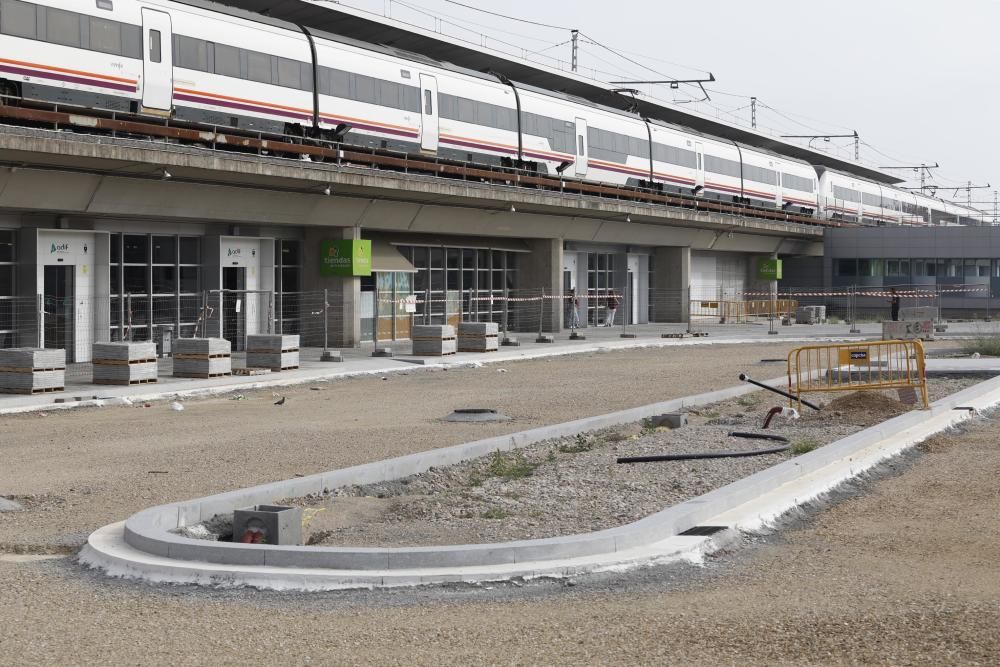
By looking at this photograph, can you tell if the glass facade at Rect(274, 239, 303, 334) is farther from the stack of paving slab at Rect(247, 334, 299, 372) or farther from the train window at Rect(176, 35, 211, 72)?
the train window at Rect(176, 35, 211, 72)

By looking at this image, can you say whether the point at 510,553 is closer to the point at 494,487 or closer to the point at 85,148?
the point at 494,487

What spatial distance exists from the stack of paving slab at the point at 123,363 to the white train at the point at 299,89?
17.4ft

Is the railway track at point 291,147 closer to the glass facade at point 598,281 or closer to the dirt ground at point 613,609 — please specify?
the glass facade at point 598,281

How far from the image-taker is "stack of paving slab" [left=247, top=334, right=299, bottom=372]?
2634 cm

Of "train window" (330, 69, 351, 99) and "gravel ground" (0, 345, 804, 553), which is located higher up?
"train window" (330, 69, 351, 99)

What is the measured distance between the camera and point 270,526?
28.9ft

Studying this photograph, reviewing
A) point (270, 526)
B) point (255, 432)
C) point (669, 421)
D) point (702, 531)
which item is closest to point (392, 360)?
point (255, 432)

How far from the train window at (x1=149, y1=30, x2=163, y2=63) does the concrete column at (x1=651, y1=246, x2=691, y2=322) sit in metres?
32.2

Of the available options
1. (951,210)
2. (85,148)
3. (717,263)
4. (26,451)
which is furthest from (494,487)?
(951,210)

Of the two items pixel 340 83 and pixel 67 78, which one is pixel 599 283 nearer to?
pixel 340 83

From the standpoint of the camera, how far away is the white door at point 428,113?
34.6 meters

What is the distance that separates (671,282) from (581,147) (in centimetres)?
1330

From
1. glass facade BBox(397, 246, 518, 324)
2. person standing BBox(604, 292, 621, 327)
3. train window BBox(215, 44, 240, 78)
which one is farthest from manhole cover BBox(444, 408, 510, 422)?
person standing BBox(604, 292, 621, 327)

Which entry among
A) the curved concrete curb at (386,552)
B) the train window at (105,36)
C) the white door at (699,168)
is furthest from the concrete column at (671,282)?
the curved concrete curb at (386,552)
